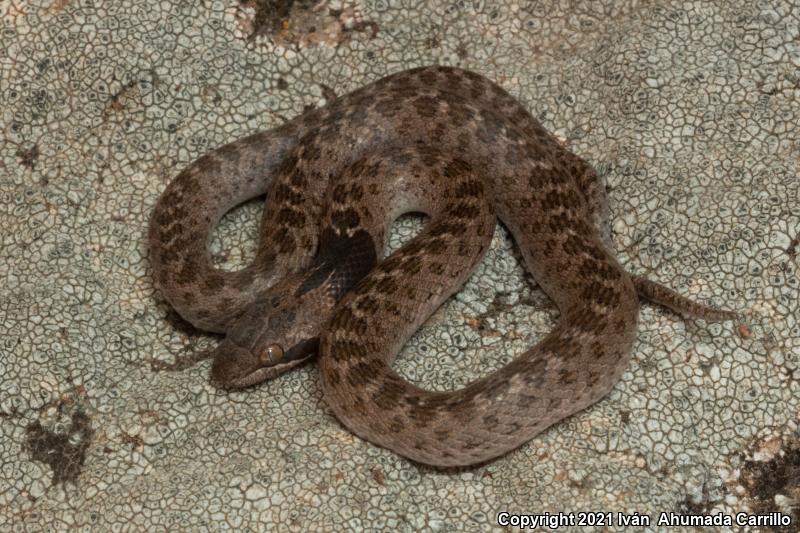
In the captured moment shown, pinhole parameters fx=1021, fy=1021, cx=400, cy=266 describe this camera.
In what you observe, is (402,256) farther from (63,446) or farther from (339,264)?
(63,446)

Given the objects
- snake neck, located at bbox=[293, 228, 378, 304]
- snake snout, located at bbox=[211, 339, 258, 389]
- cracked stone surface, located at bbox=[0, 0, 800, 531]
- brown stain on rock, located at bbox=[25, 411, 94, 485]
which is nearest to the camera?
cracked stone surface, located at bbox=[0, 0, 800, 531]

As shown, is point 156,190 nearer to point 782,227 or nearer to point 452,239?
point 452,239

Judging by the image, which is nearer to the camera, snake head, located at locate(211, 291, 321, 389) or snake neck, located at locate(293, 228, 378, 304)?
snake head, located at locate(211, 291, 321, 389)

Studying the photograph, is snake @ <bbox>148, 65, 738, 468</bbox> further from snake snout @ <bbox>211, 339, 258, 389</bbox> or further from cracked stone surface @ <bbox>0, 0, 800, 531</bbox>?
cracked stone surface @ <bbox>0, 0, 800, 531</bbox>

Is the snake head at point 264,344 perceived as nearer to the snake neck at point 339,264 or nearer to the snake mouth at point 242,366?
the snake mouth at point 242,366

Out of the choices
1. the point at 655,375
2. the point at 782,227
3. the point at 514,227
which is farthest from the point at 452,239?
the point at 782,227

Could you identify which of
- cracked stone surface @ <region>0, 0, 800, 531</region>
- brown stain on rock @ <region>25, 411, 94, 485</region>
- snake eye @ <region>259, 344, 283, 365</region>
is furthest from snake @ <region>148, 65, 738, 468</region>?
brown stain on rock @ <region>25, 411, 94, 485</region>

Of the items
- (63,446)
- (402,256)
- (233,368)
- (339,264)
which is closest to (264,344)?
(233,368)

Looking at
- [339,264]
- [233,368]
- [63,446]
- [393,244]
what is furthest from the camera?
[393,244]
